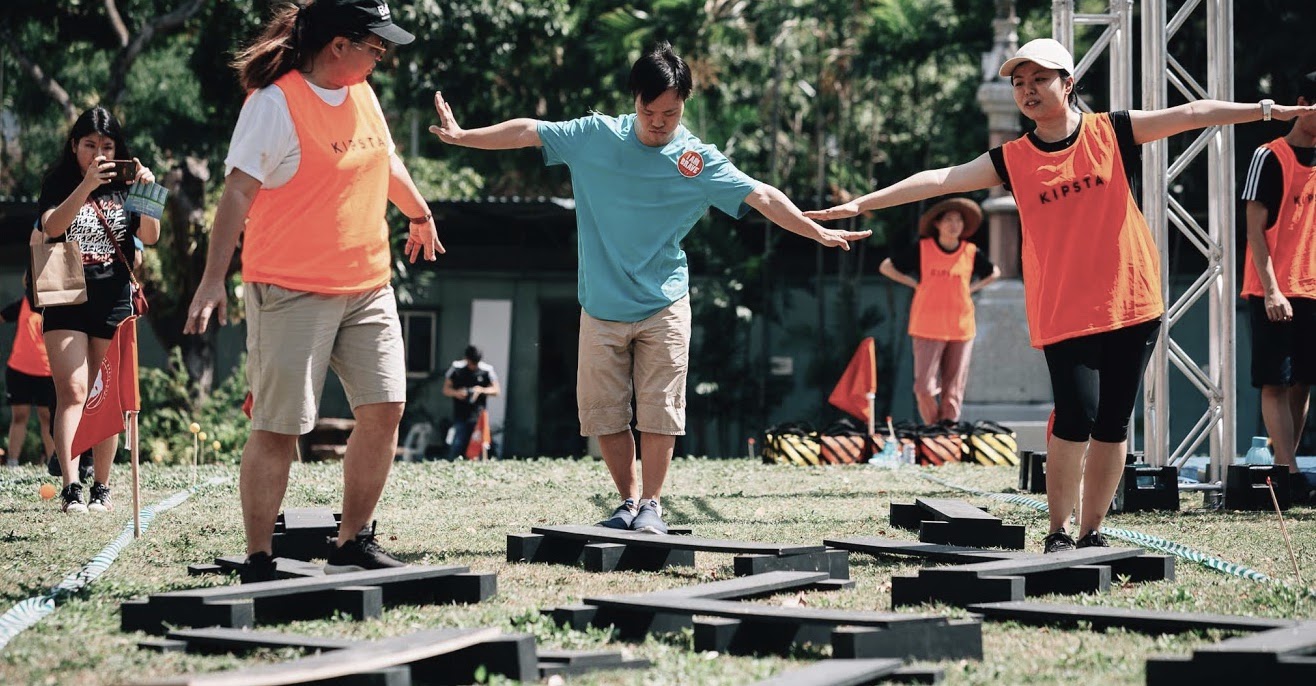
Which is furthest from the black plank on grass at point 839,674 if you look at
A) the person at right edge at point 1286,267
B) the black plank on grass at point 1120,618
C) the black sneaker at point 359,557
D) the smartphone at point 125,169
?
the person at right edge at point 1286,267

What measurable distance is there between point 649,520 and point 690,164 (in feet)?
4.71

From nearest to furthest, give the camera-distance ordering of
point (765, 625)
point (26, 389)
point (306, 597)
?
point (765, 625) → point (306, 597) → point (26, 389)

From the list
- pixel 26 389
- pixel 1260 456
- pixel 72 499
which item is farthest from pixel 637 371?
pixel 26 389

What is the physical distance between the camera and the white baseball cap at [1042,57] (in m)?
5.60

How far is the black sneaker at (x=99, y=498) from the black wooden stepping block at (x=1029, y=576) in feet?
14.5

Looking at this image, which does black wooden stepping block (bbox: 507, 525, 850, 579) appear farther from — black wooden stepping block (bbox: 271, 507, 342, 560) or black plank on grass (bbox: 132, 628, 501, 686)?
black plank on grass (bbox: 132, 628, 501, 686)

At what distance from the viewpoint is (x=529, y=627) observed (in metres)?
4.22

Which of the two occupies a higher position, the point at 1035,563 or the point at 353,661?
the point at 1035,563

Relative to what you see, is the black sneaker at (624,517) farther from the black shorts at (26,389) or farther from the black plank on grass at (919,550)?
the black shorts at (26,389)

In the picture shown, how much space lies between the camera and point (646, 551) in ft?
A: 18.0

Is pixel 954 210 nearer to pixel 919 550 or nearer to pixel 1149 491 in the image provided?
pixel 1149 491

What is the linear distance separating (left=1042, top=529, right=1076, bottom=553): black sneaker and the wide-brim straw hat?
7.42 metres

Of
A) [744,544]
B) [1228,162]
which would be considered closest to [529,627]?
[744,544]

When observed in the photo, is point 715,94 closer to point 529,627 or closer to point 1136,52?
point 1136,52
